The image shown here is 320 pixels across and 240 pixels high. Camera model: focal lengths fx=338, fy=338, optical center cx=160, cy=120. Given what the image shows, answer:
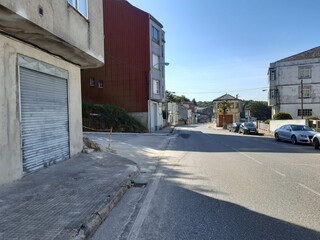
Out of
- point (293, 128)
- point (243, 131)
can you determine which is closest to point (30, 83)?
point (293, 128)

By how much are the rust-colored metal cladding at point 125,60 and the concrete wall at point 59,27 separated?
25.0 meters

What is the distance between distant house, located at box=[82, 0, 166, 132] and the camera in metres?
38.2

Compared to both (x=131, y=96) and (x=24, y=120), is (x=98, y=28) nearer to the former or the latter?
(x=24, y=120)

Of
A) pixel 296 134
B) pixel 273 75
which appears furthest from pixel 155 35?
pixel 296 134

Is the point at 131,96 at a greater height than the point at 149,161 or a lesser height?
greater

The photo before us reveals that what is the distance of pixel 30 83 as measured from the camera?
Answer: 9406 mm

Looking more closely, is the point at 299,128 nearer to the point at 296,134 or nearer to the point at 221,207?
the point at 296,134

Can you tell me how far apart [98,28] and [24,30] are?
503 centimetres

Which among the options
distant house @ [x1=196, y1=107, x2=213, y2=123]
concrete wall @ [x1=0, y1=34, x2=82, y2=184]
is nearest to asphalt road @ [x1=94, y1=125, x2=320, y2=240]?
→ concrete wall @ [x1=0, y1=34, x2=82, y2=184]

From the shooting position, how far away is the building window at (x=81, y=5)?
33.9 ft

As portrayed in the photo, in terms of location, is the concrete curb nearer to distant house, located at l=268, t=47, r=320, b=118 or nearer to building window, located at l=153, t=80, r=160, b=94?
building window, located at l=153, t=80, r=160, b=94

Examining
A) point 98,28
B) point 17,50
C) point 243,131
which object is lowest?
point 243,131

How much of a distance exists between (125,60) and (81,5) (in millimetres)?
28114

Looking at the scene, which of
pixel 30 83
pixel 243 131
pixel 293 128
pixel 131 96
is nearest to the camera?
pixel 30 83
